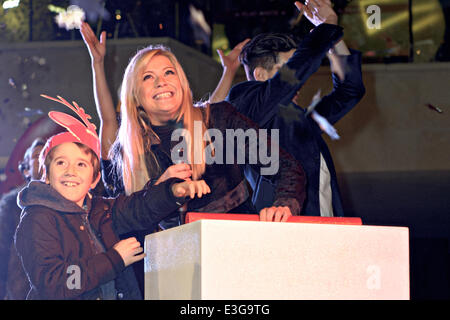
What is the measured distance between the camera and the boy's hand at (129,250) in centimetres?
167

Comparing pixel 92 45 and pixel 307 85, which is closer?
pixel 92 45

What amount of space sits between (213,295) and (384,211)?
2.65 meters

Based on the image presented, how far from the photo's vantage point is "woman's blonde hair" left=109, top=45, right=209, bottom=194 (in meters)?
1.83

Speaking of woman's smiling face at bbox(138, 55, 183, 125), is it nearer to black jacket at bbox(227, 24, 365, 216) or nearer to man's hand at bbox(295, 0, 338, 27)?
black jacket at bbox(227, 24, 365, 216)

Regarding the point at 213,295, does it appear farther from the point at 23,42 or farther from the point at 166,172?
the point at 23,42

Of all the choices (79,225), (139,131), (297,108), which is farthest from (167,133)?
(297,108)

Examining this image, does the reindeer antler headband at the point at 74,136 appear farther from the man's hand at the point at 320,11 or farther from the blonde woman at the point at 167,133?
the man's hand at the point at 320,11

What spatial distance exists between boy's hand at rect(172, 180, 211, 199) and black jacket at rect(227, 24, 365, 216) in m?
0.53

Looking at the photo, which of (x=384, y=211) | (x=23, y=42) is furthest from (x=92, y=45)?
(x=384, y=211)

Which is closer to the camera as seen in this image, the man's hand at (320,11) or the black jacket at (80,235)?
the black jacket at (80,235)

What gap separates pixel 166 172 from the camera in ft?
5.62

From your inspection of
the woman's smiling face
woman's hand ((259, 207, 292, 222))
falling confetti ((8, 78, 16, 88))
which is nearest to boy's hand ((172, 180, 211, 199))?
woman's hand ((259, 207, 292, 222))

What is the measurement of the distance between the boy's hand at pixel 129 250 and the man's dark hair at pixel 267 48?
2.68 feet

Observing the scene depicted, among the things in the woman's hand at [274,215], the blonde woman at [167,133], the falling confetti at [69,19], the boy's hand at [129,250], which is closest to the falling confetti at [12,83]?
the falling confetti at [69,19]
